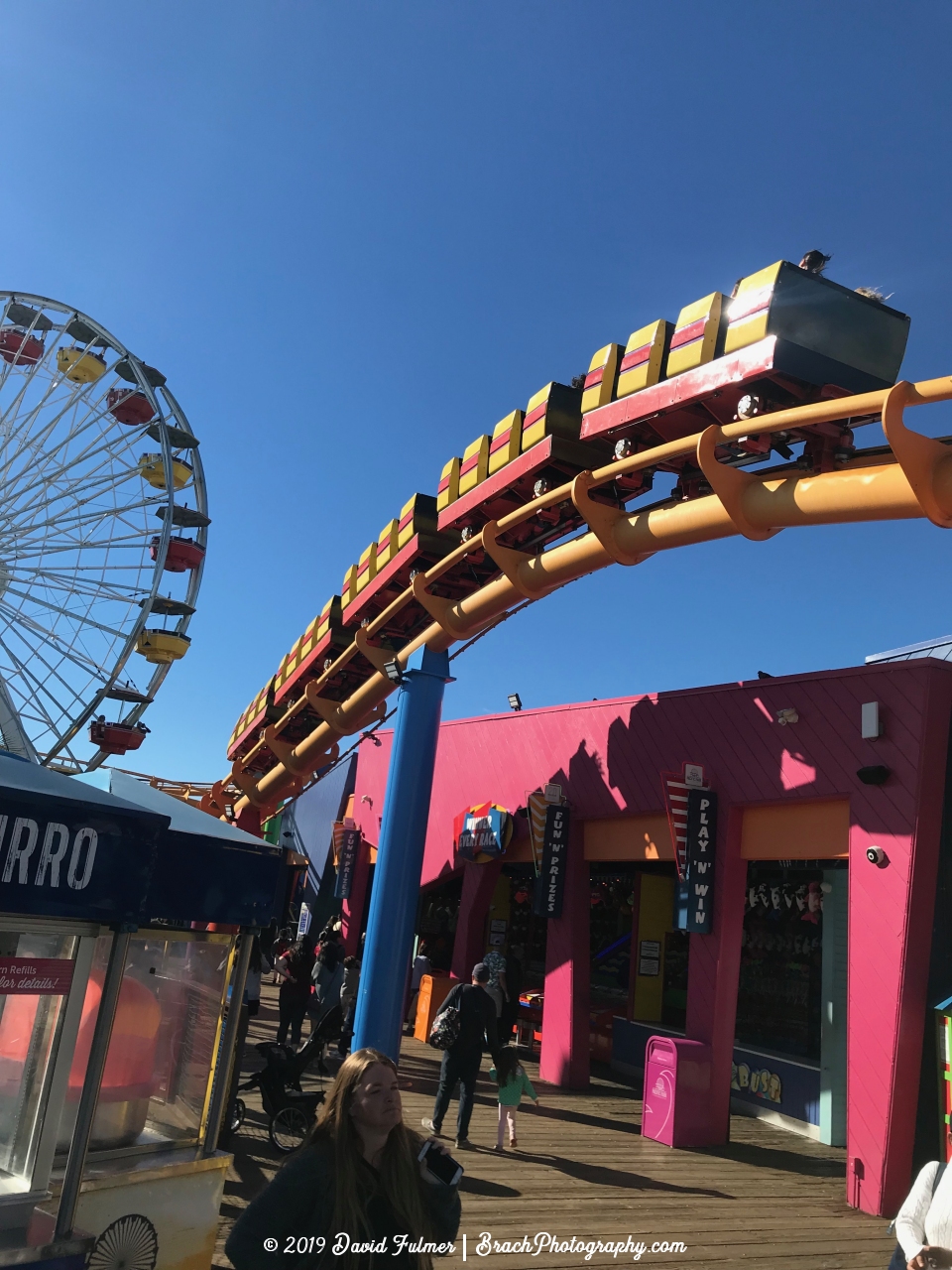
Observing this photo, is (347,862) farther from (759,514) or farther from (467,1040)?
(759,514)

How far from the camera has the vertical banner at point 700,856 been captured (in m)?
9.36

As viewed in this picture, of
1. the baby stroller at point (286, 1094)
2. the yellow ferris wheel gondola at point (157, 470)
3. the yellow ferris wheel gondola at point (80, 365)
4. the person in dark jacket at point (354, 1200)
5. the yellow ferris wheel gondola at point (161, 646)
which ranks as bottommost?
the baby stroller at point (286, 1094)

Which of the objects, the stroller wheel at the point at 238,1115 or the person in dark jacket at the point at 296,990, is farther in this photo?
the person in dark jacket at the point at 296,990

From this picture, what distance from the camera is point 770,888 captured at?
1185cm

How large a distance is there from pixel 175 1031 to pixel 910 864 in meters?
5.93

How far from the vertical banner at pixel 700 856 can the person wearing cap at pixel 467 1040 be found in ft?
9.72

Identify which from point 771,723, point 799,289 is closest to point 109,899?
point 799,289

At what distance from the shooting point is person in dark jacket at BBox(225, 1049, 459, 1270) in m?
2.11

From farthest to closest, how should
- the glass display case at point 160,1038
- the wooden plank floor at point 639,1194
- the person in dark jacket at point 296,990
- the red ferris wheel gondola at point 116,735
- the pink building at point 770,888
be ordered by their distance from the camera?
the red ferris wheel gondola at point 116,735 → the person in dark jacket at point 296,990 → the pink building at point 770,888 → the wooden plank floor at point 639,1194 → the glass display case at point 160,1038

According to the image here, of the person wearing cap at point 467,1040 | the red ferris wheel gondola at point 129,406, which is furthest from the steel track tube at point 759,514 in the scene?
the red ferris wheel gondola at point 129,406

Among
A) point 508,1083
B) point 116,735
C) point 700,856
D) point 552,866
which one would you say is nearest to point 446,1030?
point 508,1083

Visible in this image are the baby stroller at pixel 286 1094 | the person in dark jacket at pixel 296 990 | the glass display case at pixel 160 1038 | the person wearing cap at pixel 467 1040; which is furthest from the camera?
the person in dark jacket at pixel 296 990

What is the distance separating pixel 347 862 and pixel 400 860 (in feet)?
33.6

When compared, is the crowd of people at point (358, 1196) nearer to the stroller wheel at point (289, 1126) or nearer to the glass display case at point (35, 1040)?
the glass display case at point (35, 1040)
